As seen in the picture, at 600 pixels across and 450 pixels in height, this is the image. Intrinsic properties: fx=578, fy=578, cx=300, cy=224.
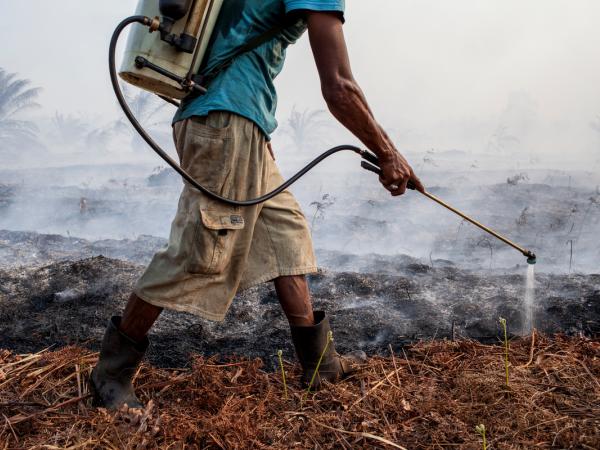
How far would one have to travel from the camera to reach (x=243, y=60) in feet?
6.89

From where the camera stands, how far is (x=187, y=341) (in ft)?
9.41

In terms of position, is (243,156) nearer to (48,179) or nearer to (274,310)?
(274,310)

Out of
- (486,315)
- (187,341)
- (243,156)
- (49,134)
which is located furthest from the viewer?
(49,134)

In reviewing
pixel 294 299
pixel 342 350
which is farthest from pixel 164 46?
pixel 342 350

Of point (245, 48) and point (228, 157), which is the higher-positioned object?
point (245, 48)

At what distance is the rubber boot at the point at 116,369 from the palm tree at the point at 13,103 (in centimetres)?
1660

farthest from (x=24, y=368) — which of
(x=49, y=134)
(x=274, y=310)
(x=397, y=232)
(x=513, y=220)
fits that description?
(x=49, y=134)

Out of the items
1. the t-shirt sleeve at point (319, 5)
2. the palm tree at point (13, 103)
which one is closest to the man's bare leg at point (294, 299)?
the t-shirt sleeve at point (319, 5)

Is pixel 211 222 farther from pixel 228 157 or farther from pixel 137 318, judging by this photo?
pixel 137 318

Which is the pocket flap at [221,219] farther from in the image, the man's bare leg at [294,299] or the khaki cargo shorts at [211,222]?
the man's bare leg at [294,299]

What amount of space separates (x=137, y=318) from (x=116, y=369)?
21cm

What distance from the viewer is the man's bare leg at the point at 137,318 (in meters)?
2.14

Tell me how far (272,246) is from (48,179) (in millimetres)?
10748

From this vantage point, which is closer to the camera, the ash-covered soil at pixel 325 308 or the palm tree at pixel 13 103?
the ash-covered soil at pixel 325 308
